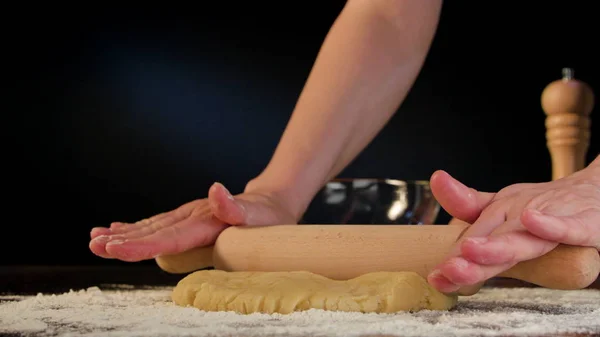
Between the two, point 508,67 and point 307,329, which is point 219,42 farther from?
point 307,329

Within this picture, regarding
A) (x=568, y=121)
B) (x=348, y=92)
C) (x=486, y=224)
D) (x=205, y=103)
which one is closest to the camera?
(x=486, y=224)

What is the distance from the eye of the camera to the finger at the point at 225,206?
3.33 ft

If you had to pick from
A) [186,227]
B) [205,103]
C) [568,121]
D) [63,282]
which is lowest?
[63,282]

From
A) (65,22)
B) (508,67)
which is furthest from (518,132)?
(65,22)

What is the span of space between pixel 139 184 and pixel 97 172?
0.13 meters

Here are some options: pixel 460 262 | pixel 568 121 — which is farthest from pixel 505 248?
pixel 568 121

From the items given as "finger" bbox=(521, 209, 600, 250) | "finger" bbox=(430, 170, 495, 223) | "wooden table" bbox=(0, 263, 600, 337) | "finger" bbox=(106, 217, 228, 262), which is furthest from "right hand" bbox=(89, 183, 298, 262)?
"finger" bbox=(521, 209, 600, 250)

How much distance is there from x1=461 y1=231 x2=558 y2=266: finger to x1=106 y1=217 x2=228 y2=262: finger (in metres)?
0.45

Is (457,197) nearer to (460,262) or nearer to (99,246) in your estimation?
(460,262)

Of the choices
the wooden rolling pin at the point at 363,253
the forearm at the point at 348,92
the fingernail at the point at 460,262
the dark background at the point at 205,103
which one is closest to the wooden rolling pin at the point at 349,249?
the wooden rolling pin at the point at 363,253

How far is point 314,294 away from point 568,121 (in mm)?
879

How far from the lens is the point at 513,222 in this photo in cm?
79

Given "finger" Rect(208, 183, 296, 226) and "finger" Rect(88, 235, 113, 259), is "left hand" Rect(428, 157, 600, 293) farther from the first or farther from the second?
"finger" Rect(88, 235, 113, 259)

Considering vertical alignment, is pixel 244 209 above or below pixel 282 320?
above
